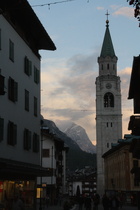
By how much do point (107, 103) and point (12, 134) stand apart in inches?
4210

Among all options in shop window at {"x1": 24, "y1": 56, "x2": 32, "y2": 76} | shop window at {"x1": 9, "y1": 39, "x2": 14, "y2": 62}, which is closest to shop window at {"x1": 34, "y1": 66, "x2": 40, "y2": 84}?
shop window at {"x1": 24, "y1": 56, "x2": 32, "y2": 76}

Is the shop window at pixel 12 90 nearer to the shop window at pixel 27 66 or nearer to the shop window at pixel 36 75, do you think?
the shop window at pixel 27 66

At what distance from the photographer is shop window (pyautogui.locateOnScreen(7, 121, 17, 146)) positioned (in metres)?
24.4

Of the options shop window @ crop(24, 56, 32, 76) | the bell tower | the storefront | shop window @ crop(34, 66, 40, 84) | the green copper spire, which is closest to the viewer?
the storefront

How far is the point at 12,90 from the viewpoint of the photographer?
25.4 metres

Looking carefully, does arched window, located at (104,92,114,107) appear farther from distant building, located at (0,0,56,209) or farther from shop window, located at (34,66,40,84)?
shop window, located at (34,66,40,84)

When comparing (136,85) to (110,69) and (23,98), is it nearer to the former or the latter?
(23,98)

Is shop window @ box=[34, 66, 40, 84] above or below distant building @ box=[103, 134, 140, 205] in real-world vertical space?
above

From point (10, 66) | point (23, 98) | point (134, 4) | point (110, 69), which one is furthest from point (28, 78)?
point (110, 69)

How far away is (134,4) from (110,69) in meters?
129

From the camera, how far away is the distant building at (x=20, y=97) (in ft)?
77.8

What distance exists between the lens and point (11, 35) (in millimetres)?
25422

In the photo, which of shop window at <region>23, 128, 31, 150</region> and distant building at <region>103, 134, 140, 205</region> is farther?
distant building at <region>103, 134, 140, 205</region>

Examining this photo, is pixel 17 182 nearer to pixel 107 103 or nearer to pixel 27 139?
pixel 27 139
